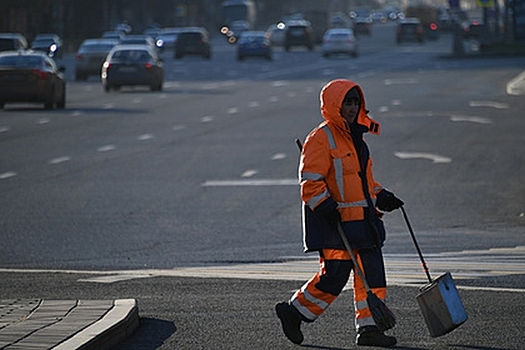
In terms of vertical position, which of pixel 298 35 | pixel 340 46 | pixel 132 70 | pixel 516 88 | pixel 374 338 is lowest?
pixel 298 35

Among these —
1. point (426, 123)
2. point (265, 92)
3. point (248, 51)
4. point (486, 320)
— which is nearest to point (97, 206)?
point (486, 320)

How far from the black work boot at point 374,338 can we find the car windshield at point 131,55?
118 feet

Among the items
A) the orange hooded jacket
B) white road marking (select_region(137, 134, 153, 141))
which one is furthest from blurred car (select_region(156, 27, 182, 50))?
the orange hooded jacket

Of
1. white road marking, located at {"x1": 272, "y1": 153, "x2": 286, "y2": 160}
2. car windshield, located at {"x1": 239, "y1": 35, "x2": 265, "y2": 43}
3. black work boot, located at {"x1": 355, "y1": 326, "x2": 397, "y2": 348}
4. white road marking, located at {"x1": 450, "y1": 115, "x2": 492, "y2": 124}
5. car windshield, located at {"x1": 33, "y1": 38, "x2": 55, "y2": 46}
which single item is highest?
black work boot, located at {"x1": 355, "y1": 326, "x2": 397, "y2": 348}

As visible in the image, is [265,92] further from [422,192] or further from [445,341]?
[445,341]

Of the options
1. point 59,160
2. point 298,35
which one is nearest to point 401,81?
point 59,160

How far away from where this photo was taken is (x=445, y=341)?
750 cm

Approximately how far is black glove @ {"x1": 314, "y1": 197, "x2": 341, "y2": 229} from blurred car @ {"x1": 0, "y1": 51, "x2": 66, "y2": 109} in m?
27.2

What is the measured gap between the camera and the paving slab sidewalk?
692 centimetres

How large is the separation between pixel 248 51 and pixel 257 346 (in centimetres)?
6134

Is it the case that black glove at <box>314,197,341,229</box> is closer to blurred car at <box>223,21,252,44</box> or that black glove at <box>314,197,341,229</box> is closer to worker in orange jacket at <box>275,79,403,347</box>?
worker in orange jacket at <box>275,79,403,347</box>

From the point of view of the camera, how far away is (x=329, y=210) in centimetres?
725

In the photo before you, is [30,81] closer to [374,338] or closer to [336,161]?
[336,161]

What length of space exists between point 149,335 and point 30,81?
2695 cm
